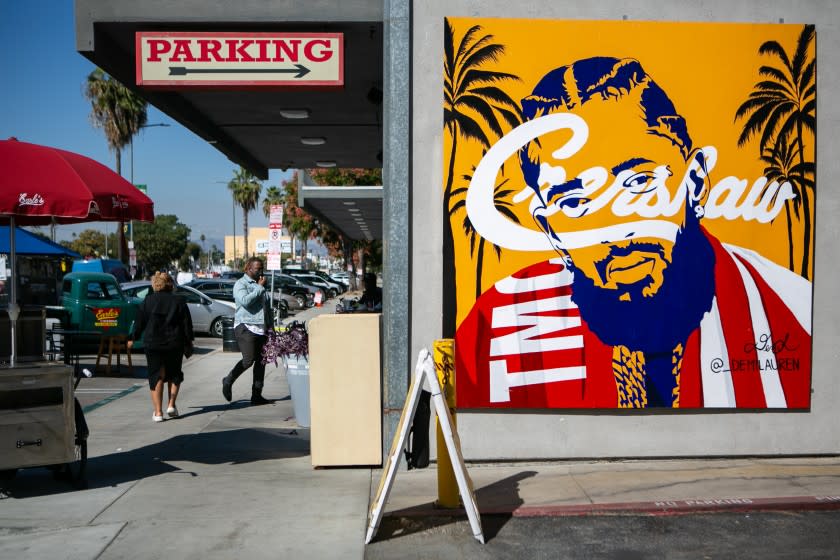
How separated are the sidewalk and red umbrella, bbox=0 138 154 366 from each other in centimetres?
156

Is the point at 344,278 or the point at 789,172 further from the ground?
the point at 789,172

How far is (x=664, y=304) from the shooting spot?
7477 mm

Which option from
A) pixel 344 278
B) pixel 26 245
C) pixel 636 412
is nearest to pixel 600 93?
pixel 636 412

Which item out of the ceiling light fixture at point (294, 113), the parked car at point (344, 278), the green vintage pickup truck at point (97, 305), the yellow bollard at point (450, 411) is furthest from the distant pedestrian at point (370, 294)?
the parked car at point (344, 278)

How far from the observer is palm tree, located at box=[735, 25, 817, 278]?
752cm

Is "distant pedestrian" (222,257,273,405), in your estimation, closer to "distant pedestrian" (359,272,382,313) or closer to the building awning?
the building awning

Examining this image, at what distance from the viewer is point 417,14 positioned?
7.37 meters

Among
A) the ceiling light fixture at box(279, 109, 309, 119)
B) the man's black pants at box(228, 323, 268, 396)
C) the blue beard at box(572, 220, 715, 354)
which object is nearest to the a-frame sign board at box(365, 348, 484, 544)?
the blue beard at box(572, 220, 715, 354)

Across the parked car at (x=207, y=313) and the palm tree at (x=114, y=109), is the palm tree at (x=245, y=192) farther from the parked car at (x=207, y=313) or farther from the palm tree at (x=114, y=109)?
the parked car at (x=207, y=313)

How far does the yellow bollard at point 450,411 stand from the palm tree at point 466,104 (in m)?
1.34

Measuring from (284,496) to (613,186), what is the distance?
4024 mm

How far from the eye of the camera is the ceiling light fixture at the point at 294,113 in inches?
416

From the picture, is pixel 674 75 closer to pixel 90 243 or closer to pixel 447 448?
pixel 447 448
